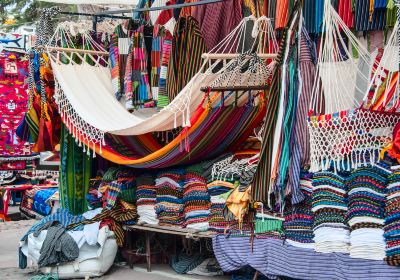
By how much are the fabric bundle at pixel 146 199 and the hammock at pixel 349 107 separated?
7.68 feet

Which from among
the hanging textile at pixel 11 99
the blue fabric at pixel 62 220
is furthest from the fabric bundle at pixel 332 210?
the hanging textile at pixel 11 99

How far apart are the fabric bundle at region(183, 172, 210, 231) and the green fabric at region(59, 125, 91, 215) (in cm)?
181

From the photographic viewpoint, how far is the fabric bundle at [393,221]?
4730 mm

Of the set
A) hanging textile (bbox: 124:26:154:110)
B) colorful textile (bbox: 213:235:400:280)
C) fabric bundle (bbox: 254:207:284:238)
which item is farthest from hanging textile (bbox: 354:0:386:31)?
hanging textile (bbox: 124:26:154:110)

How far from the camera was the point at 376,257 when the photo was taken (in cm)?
490

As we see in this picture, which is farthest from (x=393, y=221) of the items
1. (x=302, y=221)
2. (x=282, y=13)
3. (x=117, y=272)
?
(x=117, y=272)

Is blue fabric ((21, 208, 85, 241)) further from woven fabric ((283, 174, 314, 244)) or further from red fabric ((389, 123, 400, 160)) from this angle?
red fabric ((389, 123, 400, 160))

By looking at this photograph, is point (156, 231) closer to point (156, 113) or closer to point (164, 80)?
point (156, 113)

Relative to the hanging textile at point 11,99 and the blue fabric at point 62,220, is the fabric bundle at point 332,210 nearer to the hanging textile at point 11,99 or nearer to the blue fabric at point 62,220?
the blue fabric at point 62,220

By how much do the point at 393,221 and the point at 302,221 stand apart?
2.91ft

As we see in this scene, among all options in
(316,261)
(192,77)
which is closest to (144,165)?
(192,77)

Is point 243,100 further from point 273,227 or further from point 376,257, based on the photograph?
point 376,257

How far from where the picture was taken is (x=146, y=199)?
7145mm

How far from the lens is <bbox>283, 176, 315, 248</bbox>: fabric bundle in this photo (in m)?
5.43
